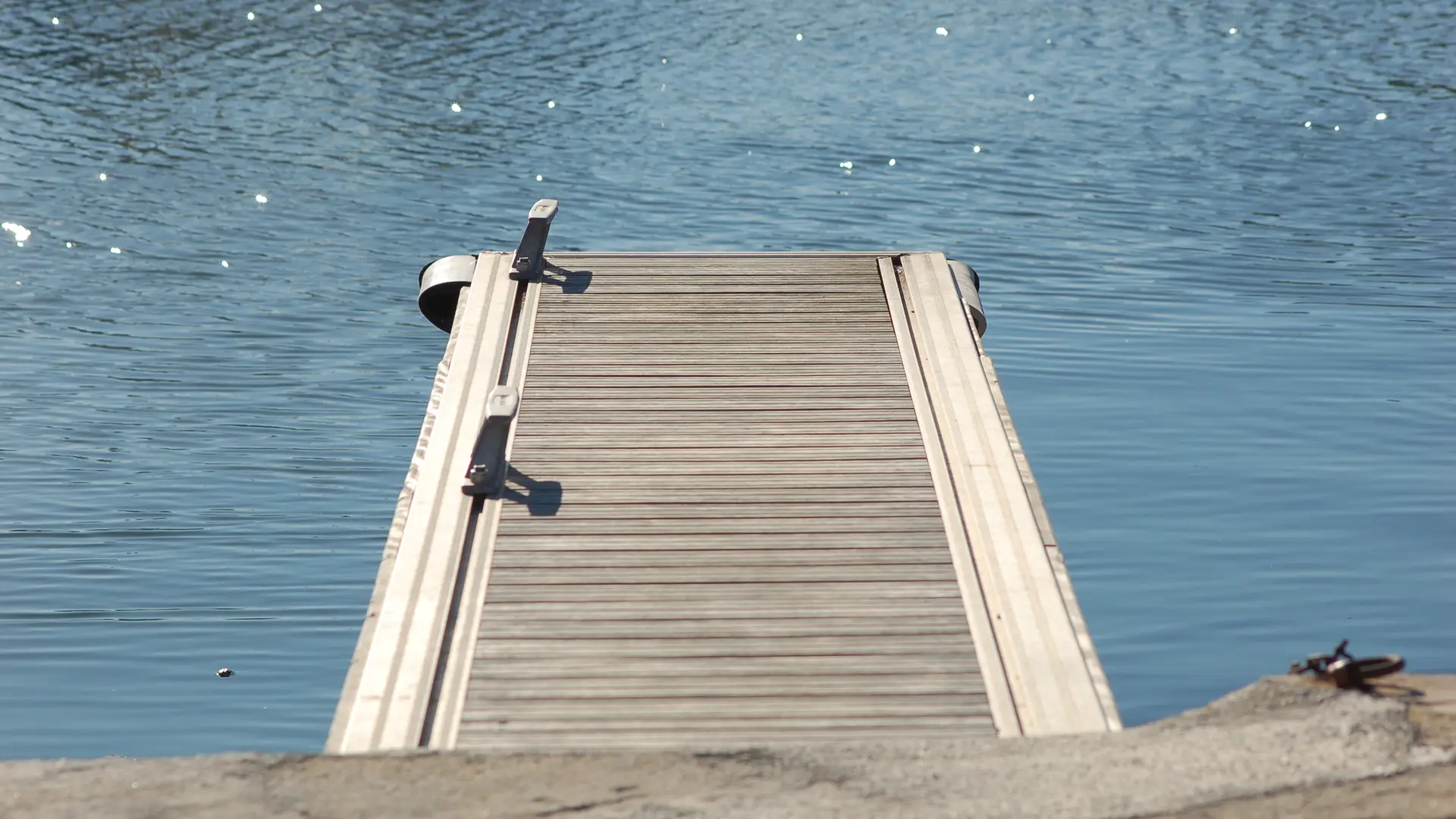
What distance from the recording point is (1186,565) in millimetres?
8750

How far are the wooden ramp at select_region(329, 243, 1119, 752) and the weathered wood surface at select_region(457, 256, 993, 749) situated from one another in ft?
0.04

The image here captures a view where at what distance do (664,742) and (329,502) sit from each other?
5364 millimetres

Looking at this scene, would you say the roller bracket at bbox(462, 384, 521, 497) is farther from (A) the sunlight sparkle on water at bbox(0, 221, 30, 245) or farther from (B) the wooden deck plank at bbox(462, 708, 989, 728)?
(A) the sunlight sparkle on water at bbox(0, 221, 30, 245)

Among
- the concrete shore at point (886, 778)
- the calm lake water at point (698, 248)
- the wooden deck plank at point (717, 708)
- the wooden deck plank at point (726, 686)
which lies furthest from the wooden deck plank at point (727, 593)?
the calm lake water at point (698, 248)

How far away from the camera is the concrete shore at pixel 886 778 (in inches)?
160

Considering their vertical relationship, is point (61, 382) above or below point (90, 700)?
above

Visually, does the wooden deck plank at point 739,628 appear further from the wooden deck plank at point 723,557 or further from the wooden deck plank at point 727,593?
the wooden deck plank at point 723,557

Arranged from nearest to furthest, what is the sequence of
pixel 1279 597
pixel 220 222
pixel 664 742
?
pixel 664 742 < pixel 1279 597 < pixel 220 222

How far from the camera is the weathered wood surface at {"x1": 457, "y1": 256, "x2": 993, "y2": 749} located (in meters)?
4.88

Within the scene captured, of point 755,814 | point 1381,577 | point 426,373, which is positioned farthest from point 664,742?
point 426,373

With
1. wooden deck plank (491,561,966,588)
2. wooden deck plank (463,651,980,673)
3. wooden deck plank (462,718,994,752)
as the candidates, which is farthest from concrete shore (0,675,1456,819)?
wooden deck plank (491,561,966,588)

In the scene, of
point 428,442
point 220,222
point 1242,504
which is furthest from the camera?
point 220,222

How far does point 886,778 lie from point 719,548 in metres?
1.78

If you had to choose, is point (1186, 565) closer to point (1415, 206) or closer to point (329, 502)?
point (329, 502)
